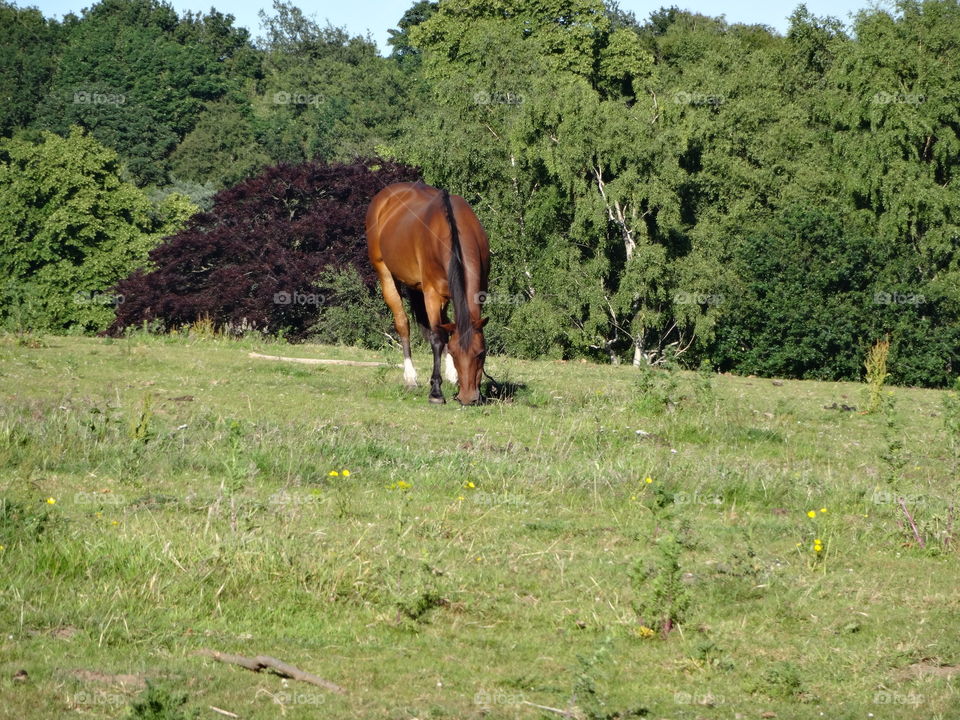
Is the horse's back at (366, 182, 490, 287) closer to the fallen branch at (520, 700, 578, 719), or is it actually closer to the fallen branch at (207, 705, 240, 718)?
the fallen branch at (520, 700, 578, 719)

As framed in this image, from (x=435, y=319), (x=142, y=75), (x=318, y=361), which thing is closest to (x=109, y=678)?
(x=435, y=319)

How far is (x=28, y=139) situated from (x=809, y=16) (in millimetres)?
40112

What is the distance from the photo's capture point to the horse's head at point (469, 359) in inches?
647

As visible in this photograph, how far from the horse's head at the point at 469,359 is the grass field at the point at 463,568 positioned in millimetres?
1169

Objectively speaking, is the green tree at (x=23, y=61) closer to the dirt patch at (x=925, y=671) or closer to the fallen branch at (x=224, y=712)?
the fallen branch at (x=224, y=712)

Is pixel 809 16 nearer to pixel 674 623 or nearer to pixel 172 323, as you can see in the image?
pixel 172 323

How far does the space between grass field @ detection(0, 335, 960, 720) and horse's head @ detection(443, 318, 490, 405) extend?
3.84 ft

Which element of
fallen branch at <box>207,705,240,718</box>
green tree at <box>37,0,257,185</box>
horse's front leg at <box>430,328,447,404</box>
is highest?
green tree at <box>37,0,257,185</box>

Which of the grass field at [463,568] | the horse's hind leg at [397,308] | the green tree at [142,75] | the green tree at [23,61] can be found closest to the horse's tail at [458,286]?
the grass field at [463,568]

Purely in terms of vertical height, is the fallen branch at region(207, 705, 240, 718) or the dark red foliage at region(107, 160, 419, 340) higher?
the dark red foliage at region(107, 160, 419, 340)

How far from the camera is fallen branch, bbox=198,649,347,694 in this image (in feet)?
22.7

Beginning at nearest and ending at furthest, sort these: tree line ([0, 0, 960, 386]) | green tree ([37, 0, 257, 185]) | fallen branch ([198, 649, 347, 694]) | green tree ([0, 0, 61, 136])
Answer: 1. fallen branch ([198, 649, 347, 694])
2. tree line ([0, 0, 960, 386])
3. green tree ([37, 0, 257, 185])
4. green tree ([0, 0, 61, 136])

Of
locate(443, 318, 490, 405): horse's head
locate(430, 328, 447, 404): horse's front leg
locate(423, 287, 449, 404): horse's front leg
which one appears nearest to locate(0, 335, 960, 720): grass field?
locate(443, 318, 490, 405): horse's head

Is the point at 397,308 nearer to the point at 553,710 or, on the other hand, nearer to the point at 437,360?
the point at 437,360
